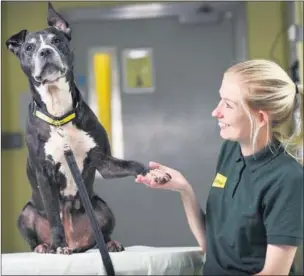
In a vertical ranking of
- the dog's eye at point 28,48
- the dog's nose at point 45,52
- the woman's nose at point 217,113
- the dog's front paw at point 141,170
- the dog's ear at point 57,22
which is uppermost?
the dog's ear at point 57,22

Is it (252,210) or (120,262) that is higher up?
(252,210)

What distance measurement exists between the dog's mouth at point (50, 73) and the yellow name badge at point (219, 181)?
1.09 ft

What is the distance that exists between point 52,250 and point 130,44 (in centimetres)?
42

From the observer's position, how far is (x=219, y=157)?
3.10 ft

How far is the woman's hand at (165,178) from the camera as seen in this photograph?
3.02 ft

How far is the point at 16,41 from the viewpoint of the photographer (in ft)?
2.85

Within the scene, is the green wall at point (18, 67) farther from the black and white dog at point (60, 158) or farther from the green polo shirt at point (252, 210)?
the green polo shirt at point (252, 210)

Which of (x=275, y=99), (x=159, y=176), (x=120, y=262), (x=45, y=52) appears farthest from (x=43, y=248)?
(x=275, y=99)

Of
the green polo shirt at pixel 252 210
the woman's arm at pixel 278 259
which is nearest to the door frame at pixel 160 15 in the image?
the green polo shirt at pixel 252 210

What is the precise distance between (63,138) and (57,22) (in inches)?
8.0

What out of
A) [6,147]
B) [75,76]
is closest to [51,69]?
[75,76]

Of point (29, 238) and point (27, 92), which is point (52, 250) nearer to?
point (29, 238)

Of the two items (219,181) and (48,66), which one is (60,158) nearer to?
(48,66)

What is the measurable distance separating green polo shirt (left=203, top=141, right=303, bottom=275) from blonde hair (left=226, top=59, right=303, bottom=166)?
0.03 metres
